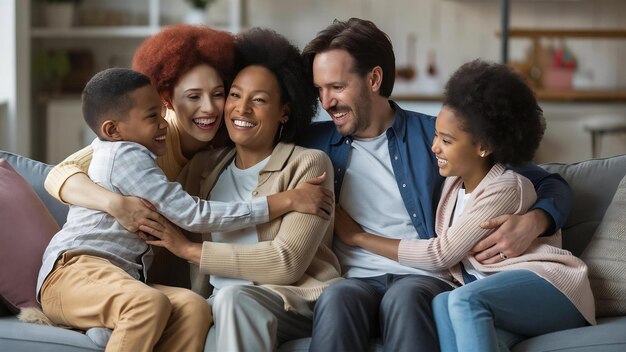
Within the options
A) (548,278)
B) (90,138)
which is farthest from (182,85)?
(90,138)

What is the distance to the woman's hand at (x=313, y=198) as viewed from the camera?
2.66 m

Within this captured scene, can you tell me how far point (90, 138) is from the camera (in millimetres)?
7066

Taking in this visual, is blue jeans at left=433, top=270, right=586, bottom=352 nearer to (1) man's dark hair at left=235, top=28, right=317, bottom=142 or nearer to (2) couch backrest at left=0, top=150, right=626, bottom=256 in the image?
(2) couch backrest at left=0, top=150, right=626, bottom=256

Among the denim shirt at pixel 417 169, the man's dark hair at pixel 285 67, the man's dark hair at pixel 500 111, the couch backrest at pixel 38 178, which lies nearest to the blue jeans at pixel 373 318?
the denim shirt at pixel 417 169

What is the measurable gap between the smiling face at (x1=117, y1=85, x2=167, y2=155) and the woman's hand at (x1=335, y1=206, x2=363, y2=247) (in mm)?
575

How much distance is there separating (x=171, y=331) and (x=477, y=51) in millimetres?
5436

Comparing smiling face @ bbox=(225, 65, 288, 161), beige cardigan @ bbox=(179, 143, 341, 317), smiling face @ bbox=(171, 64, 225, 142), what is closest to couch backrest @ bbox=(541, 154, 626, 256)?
beige cardigan @ bbox=(179, 143, 341, 317)

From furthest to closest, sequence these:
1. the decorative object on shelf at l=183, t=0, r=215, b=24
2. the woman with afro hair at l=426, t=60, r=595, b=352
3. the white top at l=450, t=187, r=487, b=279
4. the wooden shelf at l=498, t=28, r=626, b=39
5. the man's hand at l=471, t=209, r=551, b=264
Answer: the decorative object on shelf at l=183, t=0, r=215, b=24 → the wooden shelf at l=498, t=28, r=626, b=39 → the white top at l=450, t=187, r=487, b=279 → the man's hand at l=471, t=209, r=551, b=264 → the woman with afro hair at l=426, t=60, r=595, b=352

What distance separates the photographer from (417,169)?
290 cm

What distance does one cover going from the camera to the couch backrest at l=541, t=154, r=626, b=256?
9.78 ft

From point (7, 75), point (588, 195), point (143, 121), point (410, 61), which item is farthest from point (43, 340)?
point (410, 61)

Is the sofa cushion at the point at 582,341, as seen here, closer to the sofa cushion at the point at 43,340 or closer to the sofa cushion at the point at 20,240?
the sofa cushion at the point at 43,340

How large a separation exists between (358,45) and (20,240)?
1126mm

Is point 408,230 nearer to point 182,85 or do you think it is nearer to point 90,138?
point 182,85
